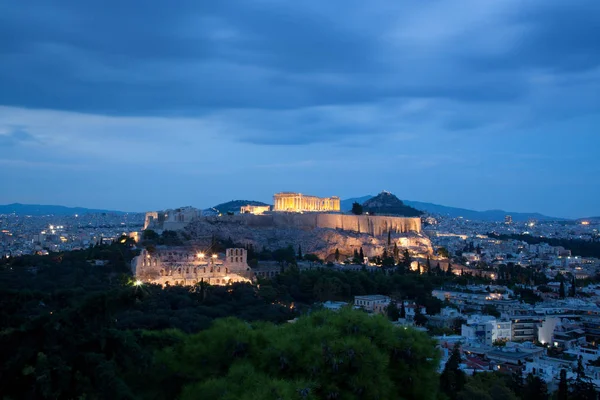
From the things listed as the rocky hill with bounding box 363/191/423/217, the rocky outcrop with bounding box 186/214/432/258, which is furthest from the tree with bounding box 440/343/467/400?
the rocky hill with bounding box 363/191/423/217

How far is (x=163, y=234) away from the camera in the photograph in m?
40.3

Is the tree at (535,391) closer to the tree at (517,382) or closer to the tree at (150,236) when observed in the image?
the tree at (517,382)

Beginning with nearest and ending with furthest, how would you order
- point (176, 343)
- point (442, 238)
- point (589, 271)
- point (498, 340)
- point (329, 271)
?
point (176, 343), point (498, 340), point (329, 271), point (589, 271), point (442, 238)

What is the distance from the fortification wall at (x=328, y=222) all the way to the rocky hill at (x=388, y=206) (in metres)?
32.7

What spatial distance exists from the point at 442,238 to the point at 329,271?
51337mm

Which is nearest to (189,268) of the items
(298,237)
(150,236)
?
(150,236)

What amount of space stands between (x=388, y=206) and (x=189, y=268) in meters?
68.4

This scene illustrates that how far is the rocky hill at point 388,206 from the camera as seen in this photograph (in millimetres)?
89438

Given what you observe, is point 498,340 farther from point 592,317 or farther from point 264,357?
point 264,357

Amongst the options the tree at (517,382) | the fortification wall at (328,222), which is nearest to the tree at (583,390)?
the tree at (517,382)

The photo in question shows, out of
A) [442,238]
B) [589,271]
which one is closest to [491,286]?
[589,271]

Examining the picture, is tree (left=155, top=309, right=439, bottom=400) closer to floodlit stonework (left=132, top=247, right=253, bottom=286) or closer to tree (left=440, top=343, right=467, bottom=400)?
tree (left=440, top=343, right=467, bottom=400)

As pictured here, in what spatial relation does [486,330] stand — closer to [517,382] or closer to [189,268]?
[517,382]

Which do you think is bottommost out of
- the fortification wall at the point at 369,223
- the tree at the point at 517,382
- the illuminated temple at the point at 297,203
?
the tree at the point at 517,382
